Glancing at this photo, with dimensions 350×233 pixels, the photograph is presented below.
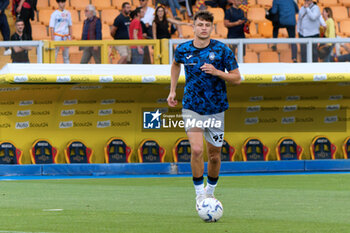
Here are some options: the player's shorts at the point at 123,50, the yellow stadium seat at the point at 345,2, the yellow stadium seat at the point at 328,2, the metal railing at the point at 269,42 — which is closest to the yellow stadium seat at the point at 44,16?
the player's shorts at the point at 123,50

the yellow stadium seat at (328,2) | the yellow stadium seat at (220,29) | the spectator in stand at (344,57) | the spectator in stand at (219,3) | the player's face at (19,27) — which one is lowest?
the spectator in stand at (344,57)

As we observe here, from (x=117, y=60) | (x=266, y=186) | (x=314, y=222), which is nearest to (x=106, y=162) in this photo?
(x=117, y=60)

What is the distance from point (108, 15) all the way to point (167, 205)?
1428cm

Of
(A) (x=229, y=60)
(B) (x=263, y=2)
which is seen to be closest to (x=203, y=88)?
(A) (x=229, y=60)

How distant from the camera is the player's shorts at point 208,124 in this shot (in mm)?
8406

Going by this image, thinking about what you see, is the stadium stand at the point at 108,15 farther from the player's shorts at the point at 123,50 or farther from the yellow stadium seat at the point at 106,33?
the player's shorts at the point at 123,50

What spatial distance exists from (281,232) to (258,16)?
622 inches

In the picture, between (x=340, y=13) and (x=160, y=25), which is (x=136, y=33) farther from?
(x=340, y=13)

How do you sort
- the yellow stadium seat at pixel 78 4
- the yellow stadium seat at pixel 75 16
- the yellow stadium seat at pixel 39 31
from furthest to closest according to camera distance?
the yellow stadium seat at pixel 78 4, the yellow stadium seat at pixel 75 16, the yellow stadium seat at pixel 39 31

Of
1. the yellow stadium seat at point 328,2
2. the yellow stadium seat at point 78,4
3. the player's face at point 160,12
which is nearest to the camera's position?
the player's face at point 160,12

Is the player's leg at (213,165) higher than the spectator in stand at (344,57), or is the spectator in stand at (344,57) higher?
the spectator in stand at (344,57)

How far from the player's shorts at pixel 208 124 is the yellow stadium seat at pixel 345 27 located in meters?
15.9

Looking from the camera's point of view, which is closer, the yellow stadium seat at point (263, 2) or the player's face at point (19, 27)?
the player's face at point (19, 27)

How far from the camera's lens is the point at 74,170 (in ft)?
53.7
